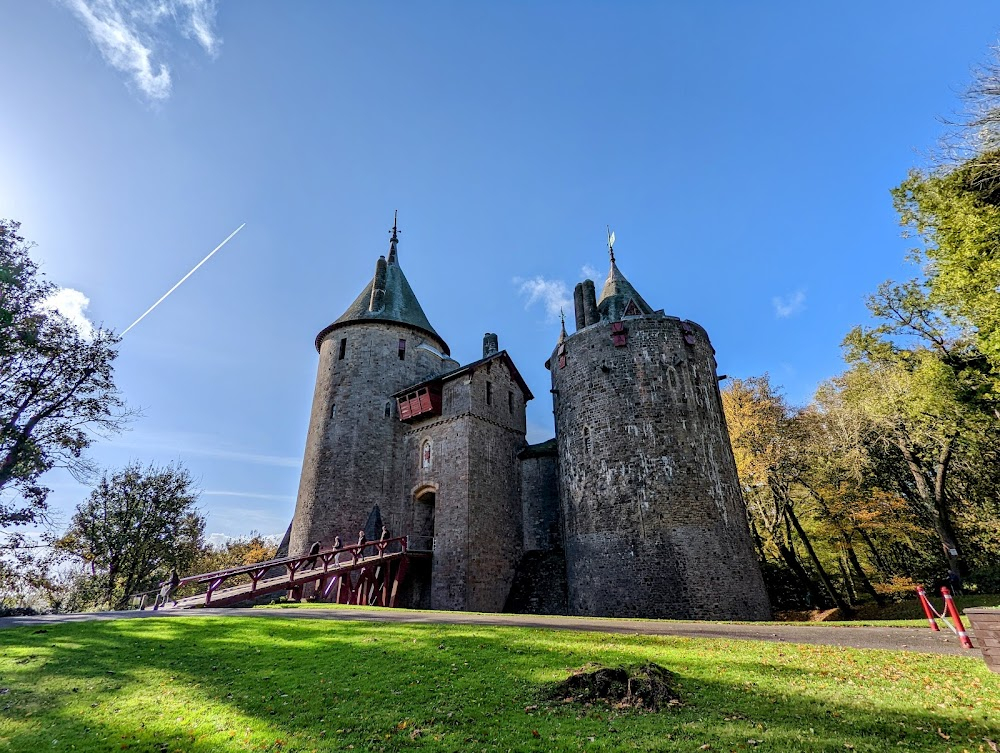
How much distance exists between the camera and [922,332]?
723 inches

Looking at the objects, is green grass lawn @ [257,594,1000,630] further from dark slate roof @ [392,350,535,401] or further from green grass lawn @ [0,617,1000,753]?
dark slate roof @ [392,350,535,401]

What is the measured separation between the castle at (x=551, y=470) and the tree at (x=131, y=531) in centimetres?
1151

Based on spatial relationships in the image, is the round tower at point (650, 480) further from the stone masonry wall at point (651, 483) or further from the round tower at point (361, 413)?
the round tower at point (361, 413)

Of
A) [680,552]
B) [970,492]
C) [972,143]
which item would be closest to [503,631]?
[680,552]

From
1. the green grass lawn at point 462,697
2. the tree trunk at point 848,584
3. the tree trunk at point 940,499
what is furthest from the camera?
the tree trunk at point 848,584

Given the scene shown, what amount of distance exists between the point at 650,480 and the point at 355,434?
49.7 feet

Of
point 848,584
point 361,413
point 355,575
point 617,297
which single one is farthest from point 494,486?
point 848,584

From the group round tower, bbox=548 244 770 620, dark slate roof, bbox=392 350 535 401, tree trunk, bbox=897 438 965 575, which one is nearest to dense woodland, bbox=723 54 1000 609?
tree trunk, bbox=897 438 965 575

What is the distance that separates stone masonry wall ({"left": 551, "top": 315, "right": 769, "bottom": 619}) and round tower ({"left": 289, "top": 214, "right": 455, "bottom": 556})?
966 cm

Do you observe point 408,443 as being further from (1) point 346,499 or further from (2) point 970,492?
(2) point 970,492

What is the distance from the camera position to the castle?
1853 centimetres

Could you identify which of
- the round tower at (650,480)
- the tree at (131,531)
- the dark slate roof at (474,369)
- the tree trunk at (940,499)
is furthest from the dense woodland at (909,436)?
the tree at (131,531)

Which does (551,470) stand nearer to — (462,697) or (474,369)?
(474,369)

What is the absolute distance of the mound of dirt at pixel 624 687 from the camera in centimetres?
582
